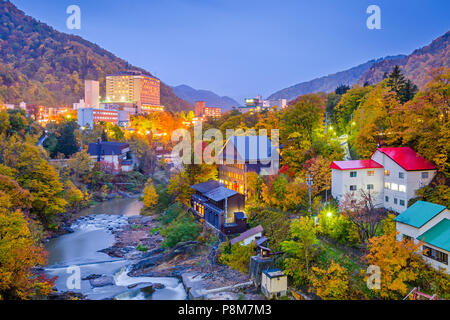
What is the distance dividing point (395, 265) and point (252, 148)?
49.8 feet

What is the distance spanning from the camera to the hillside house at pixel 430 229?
1048cm

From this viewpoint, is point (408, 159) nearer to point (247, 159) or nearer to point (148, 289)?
point (247, 159)

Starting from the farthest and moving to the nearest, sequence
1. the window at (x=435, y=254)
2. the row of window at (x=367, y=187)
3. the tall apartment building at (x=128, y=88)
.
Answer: the tall apartment building at (x=128, y=88) → the row of window at (x=367, y=187) → the window at (x=435, y=254)

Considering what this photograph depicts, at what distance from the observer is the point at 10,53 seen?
11044cm

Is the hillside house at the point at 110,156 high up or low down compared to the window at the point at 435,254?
up

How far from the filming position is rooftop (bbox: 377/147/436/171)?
50.5 feet

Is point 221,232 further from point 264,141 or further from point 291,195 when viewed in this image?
point 264,141

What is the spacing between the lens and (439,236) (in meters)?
10.8

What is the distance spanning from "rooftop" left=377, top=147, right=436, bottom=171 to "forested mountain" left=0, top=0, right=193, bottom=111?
85.2 metres

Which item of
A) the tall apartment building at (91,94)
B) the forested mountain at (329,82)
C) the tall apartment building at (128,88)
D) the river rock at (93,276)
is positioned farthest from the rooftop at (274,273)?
the tall apartment building at (128,88)

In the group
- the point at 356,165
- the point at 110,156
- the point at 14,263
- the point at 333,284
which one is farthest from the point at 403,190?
the point at 110,156

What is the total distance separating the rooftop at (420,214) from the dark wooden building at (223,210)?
917 centimetres

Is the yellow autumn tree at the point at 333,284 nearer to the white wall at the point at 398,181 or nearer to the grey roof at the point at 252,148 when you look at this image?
the white wall at the point at 398,181
